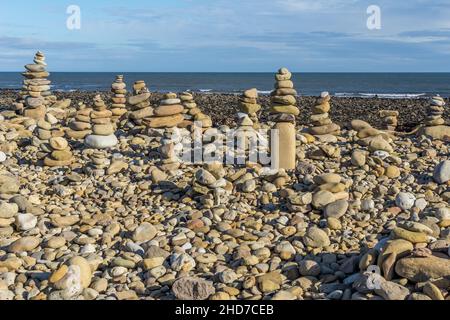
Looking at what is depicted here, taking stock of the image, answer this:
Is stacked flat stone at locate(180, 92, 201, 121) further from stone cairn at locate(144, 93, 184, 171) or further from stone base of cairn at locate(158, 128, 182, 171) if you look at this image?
stone base of cairn at locate(158, 128, 182, 171)

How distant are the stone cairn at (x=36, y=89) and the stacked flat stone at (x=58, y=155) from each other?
5560 millimetres

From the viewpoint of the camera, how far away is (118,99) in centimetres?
1470

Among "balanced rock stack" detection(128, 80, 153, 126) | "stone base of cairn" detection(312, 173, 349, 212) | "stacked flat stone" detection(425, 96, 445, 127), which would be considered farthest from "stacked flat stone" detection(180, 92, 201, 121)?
"stacked flat stone" detection(425, 96, 445, 127)

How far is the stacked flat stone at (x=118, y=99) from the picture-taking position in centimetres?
1428

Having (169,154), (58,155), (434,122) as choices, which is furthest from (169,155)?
(434,122)

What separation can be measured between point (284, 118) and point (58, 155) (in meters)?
4.53

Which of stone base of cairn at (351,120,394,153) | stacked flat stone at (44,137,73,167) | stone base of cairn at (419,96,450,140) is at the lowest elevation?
stacked flat stone at (44,137,73,167)

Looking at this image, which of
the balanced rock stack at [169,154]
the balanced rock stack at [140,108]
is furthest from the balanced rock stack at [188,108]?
the balanced rock stack at [169,154]

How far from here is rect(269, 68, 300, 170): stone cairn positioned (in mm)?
9453

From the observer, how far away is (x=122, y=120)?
533 inches

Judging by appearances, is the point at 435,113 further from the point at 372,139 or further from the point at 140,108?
the point at 140,108

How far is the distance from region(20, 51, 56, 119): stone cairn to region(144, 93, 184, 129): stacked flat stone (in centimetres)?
510

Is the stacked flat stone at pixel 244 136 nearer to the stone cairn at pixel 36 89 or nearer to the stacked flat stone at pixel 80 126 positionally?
the stacked flat stone at pixel 80 126
